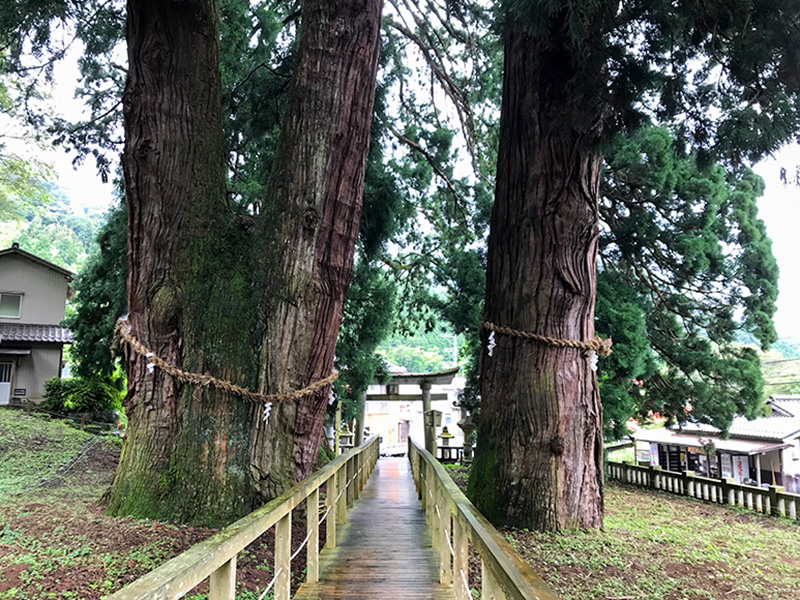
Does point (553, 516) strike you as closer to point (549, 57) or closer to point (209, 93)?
point (549, 57)

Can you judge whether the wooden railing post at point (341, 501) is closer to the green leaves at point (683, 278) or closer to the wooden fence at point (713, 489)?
the green leaves at point (683, 278)

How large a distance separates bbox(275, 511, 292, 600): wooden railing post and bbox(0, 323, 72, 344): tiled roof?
17.4m

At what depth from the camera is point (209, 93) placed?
5.05 metres

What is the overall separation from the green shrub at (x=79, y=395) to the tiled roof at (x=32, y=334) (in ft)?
7.37

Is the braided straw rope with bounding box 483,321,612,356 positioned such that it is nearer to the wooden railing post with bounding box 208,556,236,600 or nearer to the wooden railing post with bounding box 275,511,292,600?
the wooden railing post with bounding box 275,511,292,600

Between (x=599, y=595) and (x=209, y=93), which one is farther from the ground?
(x=209, y=93)

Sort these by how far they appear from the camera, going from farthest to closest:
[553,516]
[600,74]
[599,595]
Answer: [553,516] → [600,74] → [599,595]

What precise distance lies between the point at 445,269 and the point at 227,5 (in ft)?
19.1

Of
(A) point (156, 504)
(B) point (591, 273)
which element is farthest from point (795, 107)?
(A) point (156, 504)

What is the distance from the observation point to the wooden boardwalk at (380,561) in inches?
137

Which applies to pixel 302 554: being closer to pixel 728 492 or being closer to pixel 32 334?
pixel 728 492

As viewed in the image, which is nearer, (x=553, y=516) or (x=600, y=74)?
(x=600, y=74)

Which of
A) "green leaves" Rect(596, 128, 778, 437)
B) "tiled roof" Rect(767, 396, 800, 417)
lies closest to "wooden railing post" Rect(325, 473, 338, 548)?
"green leaves" Rect(596, 128, 778, 437)

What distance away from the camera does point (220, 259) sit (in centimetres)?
477
